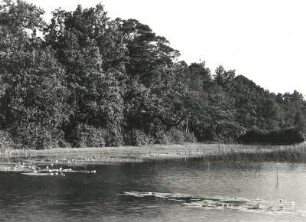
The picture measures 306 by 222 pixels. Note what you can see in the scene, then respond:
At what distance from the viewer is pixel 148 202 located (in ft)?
89.4

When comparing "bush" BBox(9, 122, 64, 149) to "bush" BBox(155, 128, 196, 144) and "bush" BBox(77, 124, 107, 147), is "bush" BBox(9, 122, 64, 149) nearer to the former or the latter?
"bush" BBox(77, 124, 107, 147)

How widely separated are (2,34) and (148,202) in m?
39.0

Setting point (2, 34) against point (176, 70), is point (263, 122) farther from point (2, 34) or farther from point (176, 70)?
point (2, 34)

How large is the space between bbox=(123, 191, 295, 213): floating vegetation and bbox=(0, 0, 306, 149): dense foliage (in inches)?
1228

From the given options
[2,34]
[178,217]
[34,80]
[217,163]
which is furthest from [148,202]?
[2,34]

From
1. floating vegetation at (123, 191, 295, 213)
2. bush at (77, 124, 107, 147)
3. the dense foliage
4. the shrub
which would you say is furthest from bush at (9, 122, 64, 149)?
floating vegetation at (123, 191, 295, 213)

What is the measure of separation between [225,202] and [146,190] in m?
5.58

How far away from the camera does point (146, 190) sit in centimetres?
3159

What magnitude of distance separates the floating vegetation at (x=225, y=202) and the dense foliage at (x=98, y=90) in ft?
102

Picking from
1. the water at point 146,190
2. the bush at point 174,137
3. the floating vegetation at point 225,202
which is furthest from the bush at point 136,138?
the floating vegetation at point 225,202

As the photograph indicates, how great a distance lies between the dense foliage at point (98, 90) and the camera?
195 ft

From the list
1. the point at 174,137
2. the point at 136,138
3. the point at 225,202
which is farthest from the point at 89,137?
the point at 225,202

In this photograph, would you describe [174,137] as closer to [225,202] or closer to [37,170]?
[37,170]

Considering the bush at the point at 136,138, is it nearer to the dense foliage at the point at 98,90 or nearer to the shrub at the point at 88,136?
the dense foliage at the point at 98,90
